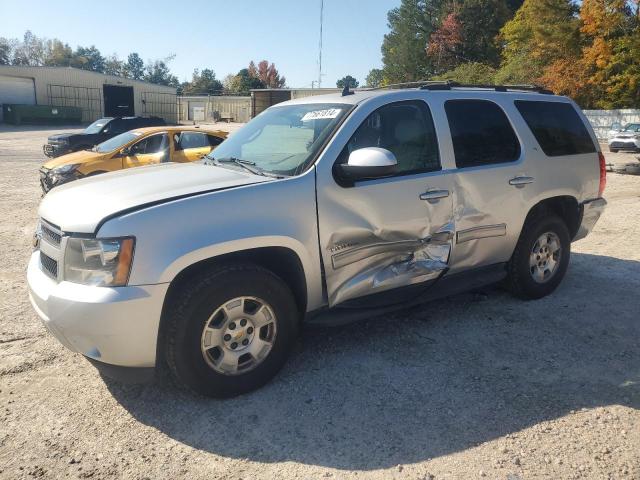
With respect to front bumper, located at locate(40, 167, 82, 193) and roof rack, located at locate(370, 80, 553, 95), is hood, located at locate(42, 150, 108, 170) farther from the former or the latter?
roof rack, located at locate(370, 80, 553, 95)

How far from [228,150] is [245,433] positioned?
224cm

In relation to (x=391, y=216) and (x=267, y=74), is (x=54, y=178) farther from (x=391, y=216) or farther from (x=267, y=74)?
(x=267, y=74)

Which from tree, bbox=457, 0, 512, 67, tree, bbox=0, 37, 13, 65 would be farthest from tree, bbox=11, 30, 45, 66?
tree, bbox=457, 0, 512, 67

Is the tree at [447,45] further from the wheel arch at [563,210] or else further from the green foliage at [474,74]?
the wheel arch at [563,210]

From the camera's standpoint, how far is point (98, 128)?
16516 mm

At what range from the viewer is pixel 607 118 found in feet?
125

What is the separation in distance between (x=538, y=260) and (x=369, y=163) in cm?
246

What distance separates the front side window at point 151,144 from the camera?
10.5 m

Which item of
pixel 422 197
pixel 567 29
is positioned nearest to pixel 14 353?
pixel 422 197

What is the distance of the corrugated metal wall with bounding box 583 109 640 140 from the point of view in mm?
36691

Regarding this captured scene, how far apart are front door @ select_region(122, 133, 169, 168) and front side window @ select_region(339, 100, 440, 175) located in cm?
744

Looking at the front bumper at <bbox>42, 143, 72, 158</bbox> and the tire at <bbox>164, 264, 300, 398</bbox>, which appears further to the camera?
the front bumper at <bbox>42, 143, 72, 158</bbox>

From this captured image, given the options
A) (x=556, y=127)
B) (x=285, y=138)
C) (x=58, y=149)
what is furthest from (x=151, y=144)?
(x=556, y=127)

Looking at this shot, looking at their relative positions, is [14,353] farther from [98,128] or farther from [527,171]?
[98,128]
